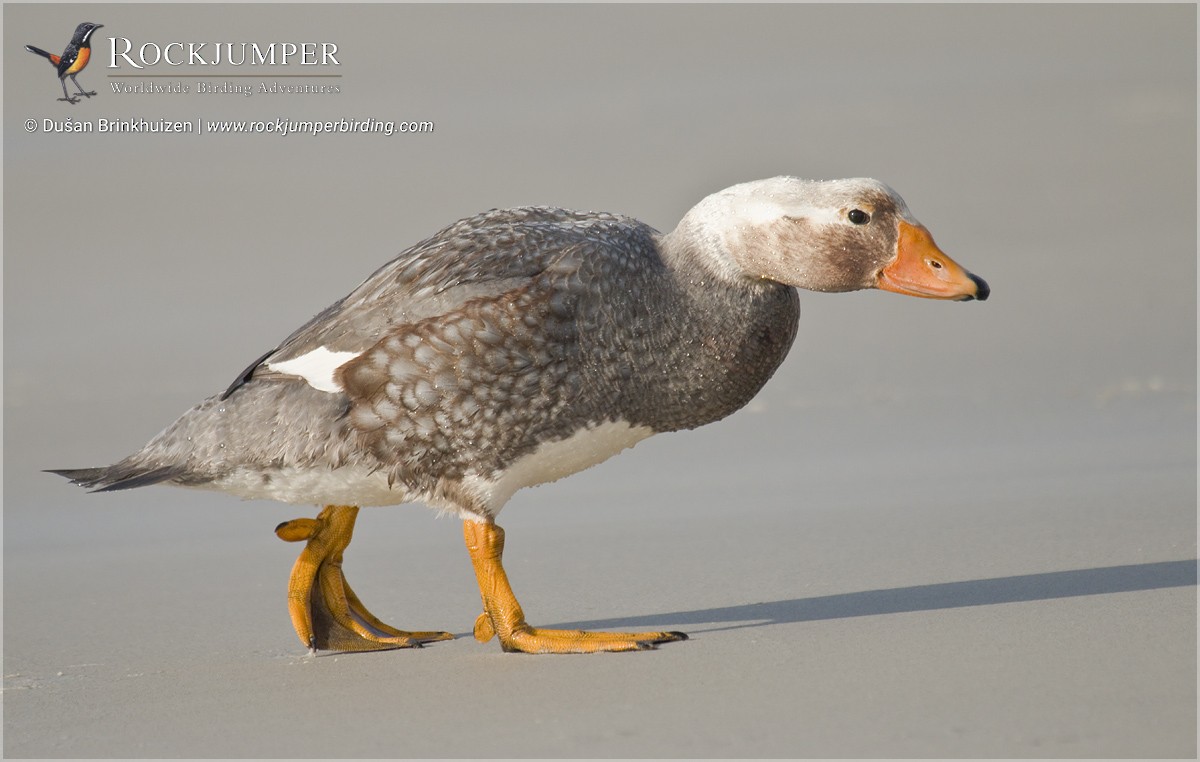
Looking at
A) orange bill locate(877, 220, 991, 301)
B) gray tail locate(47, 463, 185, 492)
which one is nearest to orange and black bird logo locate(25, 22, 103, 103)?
gray tail locate(47, 463, 185, 492)

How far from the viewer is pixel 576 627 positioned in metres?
5.54

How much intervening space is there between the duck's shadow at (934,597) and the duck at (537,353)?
0.45 m

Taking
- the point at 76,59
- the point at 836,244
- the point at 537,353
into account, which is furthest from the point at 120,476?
the point at 76,59

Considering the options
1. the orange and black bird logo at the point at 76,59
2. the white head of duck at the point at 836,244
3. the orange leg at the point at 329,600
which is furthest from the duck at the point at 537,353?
the orange and black bird logo at the point at 76,59

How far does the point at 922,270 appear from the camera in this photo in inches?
194

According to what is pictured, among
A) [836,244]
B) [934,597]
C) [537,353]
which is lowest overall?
[934,597]

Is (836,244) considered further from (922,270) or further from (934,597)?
(934,597)

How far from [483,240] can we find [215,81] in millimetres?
9472

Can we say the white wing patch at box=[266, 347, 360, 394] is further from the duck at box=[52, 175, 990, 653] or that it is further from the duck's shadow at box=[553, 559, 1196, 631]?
the duck's shadow at box=[553, 559, 1196, 631]

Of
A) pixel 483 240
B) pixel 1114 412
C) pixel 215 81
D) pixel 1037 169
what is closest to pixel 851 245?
pixel 483 240

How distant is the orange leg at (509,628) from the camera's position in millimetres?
4938

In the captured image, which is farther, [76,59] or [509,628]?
[76,59]

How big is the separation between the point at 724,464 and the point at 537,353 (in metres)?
3.39

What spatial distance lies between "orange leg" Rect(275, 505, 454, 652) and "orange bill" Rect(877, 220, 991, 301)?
6.26ft
